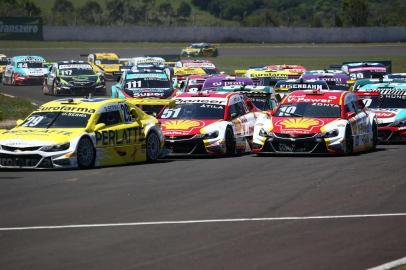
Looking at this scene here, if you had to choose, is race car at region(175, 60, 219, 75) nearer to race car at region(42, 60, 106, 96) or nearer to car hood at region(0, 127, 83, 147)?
race car at region(42, 60, 106, 96)

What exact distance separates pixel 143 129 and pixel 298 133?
9.87ft

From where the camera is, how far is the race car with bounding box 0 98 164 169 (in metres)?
18.6

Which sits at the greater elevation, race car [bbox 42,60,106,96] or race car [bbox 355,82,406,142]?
race car [bbox 355,82,406,142]

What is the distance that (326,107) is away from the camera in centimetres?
2269

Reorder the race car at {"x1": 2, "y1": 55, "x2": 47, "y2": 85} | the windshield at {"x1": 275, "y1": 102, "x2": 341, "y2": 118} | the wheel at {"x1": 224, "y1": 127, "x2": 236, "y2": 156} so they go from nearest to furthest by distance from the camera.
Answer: the wheel at {"x1": 224, "y1": 127, "x2": 236, "y2": 156} < the windshield at {"x1": 275, "y1": 102, "x2": 341, "y2": 118} < the race car at {"x1": 2, "y1": 55, "x2": 47, "y2": 85}

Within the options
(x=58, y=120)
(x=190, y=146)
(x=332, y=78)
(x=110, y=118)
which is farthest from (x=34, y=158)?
(x=332, y=78)

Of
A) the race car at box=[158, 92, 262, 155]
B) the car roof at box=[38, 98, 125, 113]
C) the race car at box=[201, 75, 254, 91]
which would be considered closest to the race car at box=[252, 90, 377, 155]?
the race car at box=[158, 92, 262, 155]

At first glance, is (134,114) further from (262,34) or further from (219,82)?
(262,34)

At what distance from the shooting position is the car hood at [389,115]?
1001 inches

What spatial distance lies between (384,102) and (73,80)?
20.2 m

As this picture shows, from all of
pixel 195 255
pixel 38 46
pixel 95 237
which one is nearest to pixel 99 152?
pixel 95 237

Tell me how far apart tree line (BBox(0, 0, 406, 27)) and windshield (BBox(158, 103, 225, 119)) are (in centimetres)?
→ 7166

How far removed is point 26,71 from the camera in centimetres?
5209

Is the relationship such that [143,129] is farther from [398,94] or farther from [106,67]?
[106,67]
